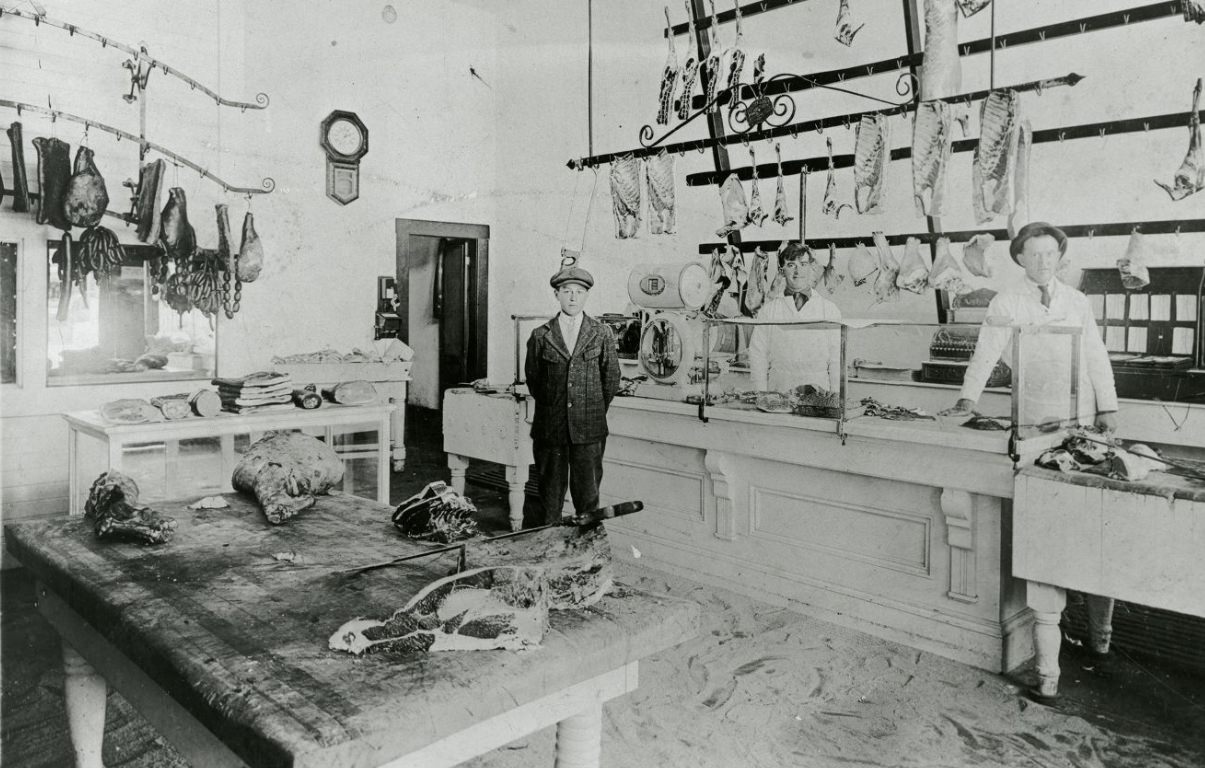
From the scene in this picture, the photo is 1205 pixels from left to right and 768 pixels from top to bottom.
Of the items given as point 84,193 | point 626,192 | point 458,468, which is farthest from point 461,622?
point 84,193

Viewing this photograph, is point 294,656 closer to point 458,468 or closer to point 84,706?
point 84,706

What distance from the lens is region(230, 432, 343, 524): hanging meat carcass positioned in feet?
8.07

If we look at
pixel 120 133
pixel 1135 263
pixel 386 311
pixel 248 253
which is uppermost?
pixel 120 133

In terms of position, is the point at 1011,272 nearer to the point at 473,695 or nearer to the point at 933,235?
the point at 933,235

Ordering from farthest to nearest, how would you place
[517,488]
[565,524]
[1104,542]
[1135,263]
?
[517,488] < [1135,263] < [1104,542] < [565,524]

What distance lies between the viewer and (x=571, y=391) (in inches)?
172

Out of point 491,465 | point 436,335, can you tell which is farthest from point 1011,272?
point 436,335

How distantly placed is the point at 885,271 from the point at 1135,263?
1.34 meters

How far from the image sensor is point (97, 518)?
2.32 metres

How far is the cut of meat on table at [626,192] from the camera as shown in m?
5.70

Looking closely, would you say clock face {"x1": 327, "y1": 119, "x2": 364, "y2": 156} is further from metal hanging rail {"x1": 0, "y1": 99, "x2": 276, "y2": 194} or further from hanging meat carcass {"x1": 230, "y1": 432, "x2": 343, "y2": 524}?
hanging meat carcass {"x1": 230, "y1": 432, "x2": 343, "y2": 524}

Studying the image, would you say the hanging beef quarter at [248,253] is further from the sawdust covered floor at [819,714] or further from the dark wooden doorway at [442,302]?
the sawdust covered floor at [819,714]

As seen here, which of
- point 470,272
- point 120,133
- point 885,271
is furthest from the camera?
point 470,272

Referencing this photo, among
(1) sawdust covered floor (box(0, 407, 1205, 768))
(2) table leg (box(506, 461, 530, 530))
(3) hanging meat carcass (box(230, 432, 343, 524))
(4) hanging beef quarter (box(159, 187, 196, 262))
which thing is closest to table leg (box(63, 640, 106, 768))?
(1) sawdust covered floor (box(0, 407, 1205, 768))
